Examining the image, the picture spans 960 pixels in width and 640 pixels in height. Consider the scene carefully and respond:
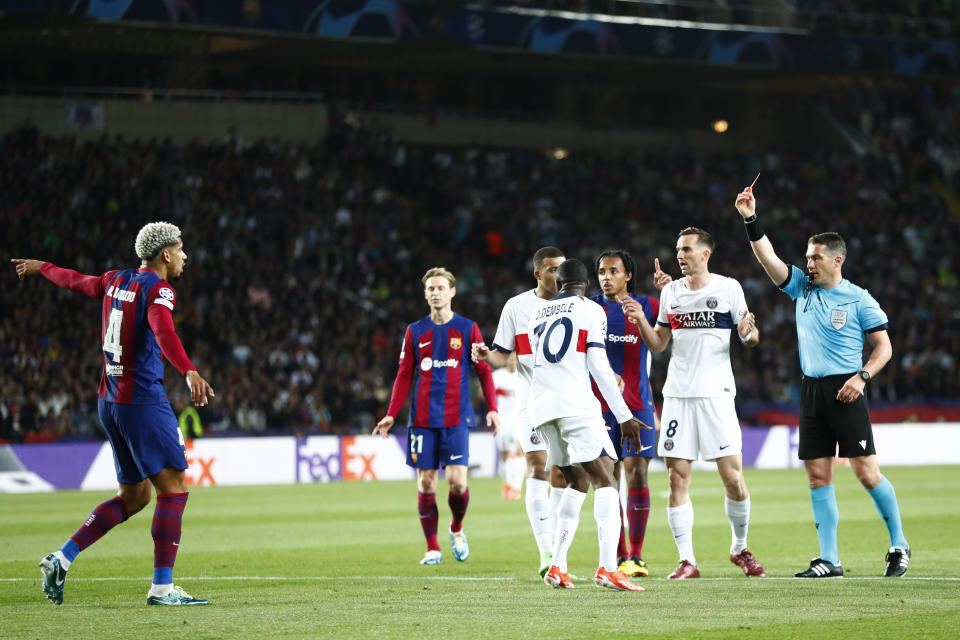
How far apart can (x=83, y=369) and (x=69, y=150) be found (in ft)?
25.1

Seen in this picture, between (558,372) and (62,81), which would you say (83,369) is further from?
(558,372)

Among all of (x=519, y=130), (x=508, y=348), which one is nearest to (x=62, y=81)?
(x=519, y=130)

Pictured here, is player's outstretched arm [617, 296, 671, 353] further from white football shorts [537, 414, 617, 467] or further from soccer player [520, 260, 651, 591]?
white football shorts [537, 414, 617, 467]

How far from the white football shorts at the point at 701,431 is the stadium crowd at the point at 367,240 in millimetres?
16753

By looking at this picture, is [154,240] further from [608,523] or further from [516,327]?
[608,523]

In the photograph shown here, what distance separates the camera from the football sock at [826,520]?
10.0 m

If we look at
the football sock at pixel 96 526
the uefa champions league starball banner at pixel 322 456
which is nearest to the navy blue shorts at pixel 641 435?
the football sock at pixel 96 526

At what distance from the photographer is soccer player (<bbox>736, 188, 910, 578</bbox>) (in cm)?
1002

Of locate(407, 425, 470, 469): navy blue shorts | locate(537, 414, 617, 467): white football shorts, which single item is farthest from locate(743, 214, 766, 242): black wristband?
locate(407, 425, 470, 469): navy blue shorts

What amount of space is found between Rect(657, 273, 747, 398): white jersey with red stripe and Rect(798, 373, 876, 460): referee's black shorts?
577 mm

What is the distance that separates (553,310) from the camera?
934cm

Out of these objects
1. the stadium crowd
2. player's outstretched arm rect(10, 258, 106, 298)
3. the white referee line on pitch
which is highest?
the stadium crowd

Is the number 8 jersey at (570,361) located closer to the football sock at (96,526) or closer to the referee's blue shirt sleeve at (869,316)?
the referee's blue shirt sleeve at (869,316)

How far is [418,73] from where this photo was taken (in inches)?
1537
